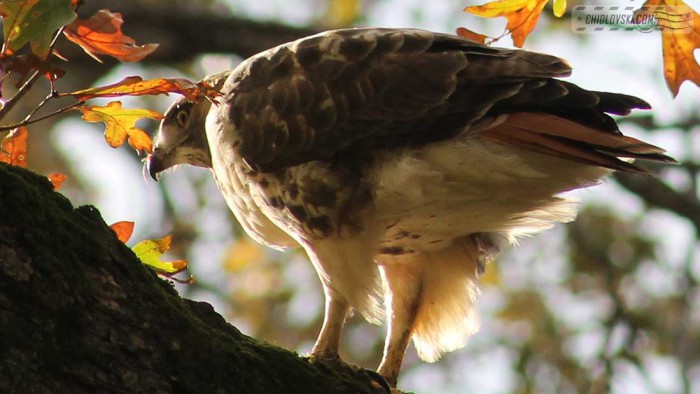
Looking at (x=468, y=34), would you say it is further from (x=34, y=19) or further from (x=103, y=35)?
(x=34, y=19)

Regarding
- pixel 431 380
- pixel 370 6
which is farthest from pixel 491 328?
pixel 370 6

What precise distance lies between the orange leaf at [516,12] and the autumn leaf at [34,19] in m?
1.39

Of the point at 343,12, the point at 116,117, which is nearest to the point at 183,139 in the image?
the point at 116,117

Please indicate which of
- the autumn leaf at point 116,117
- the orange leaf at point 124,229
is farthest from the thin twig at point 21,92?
the orange leaf at point 124,229

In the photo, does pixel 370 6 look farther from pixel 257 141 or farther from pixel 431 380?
pixel 257 141

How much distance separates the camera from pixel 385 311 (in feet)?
14.8

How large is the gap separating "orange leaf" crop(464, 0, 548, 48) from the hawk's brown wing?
350mm

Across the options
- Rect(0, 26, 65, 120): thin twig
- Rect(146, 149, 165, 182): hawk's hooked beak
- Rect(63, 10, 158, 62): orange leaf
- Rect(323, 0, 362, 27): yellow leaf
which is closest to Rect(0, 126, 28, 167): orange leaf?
Rect(0, 26, 65, 120): thin twig

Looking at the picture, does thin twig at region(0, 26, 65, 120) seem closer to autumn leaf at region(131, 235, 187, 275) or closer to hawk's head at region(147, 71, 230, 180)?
autumn leaf at region(131, 235, 187, 275)

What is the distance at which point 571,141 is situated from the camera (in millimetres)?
3693

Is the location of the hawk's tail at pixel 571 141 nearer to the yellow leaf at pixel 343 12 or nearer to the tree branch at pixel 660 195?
the tree branch at pixel 660 195

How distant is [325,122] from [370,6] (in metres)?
7.95

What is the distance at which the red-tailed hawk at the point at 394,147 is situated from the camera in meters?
3.87

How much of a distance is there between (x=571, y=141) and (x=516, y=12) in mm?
495
